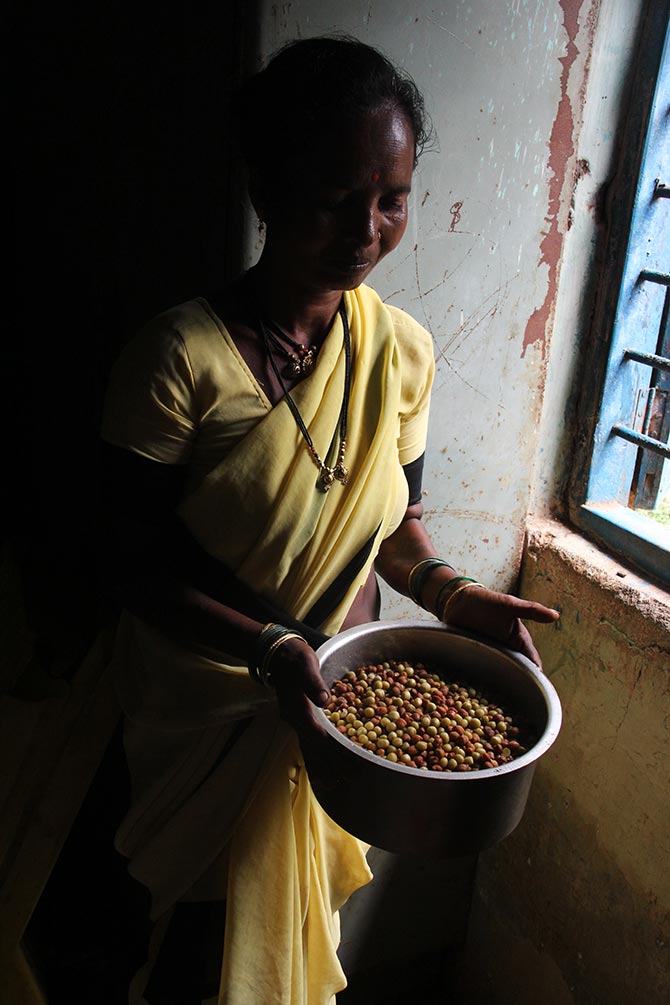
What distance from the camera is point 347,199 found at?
1116 millimetres

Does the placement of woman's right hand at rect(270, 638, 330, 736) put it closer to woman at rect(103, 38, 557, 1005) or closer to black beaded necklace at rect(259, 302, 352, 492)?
woman at rect(103, 38, 557, 1005)

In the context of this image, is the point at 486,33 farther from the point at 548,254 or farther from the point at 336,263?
the point at 336,263

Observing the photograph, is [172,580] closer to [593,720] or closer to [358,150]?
[358,150]

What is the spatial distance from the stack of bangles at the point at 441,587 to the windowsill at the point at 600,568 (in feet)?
1.35

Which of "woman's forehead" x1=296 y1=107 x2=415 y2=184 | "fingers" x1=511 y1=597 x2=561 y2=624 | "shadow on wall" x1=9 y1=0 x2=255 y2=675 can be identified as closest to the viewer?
"woman's forehead" x1=296 y1=107 x2=415 y2=184

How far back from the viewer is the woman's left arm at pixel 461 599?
1.38 metres

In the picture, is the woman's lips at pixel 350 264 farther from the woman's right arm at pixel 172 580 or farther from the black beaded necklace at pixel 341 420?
the woman's right arm at pixel 172 580

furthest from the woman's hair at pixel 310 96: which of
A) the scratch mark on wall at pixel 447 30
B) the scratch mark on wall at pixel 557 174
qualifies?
the scratch mark on wall at pixel 557 174

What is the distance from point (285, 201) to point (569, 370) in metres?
0.91

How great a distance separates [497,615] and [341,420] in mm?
389

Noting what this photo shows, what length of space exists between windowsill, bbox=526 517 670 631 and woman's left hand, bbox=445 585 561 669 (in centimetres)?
37

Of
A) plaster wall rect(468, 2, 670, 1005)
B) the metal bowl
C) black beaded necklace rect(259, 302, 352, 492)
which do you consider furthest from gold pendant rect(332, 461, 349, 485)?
plaster wall rect(468, 2, 670, 1005)

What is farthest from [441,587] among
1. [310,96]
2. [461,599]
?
[310,96]

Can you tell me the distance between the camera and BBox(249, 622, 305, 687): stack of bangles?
122cm
